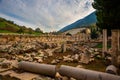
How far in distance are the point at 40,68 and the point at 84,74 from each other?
7.58ft

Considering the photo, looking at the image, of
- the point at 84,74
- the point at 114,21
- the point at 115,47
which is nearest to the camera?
the point at 84,74

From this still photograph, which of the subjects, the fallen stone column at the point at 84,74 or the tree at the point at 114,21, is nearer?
the fallen stone column at the point at 84,74

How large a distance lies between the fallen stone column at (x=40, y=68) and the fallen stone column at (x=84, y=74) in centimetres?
39

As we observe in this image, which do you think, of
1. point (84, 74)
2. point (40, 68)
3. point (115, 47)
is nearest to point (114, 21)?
point (115, 47)

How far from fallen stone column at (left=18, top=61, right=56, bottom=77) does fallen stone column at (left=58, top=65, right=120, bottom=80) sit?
393 millimetres

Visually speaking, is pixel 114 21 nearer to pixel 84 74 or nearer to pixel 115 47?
pixel 115 47

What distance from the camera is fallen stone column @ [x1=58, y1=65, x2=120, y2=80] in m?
6.24

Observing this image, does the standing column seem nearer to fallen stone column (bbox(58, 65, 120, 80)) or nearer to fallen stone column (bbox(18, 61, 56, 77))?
fallen stone column (bbox(58, 65, 120, 80))

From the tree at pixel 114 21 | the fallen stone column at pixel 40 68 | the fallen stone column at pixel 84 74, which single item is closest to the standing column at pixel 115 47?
the tree at pixel 114 21

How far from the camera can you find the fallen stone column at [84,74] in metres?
6.24

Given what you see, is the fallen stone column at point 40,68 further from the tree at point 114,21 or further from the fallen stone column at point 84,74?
the tree at point 114,21

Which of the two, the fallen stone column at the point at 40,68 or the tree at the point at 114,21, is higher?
the tree at the point at 114,21

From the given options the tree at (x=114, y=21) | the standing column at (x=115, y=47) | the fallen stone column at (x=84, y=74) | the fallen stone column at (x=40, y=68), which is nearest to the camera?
the fallen stone column at (x=84, y=74)

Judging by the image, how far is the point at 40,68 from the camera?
322 inches
